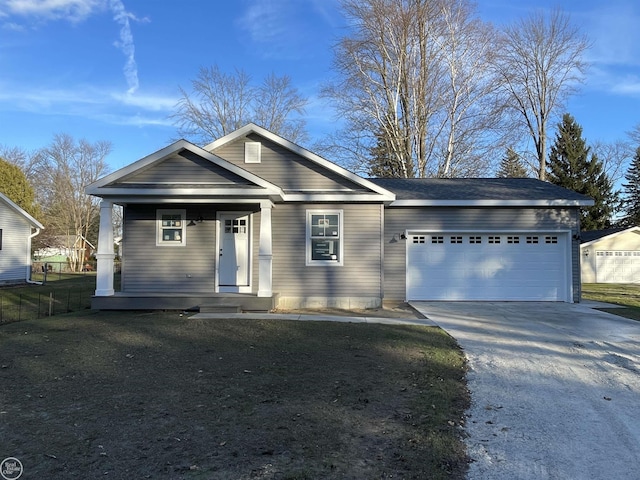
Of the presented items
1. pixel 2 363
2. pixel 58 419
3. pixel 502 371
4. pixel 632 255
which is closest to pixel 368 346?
pixel 502 371

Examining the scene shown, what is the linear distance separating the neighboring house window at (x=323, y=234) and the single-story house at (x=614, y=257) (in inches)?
790

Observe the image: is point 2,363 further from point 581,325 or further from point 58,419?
point 581,325

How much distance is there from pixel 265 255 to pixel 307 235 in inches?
64.8

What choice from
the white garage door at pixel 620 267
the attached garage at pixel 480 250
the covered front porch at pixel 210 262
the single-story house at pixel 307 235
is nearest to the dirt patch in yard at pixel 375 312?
the single-story house at pixel 307 235

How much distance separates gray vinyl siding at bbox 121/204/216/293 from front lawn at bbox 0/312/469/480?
4318 mm

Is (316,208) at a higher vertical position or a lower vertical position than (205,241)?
higher

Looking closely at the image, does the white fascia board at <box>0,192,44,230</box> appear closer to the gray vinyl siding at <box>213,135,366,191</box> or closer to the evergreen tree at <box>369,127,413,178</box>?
the gray vinyl siding at <box>213,135,366,191</box>

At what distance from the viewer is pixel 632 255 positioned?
25.6m

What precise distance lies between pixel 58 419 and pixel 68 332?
4.49 metres

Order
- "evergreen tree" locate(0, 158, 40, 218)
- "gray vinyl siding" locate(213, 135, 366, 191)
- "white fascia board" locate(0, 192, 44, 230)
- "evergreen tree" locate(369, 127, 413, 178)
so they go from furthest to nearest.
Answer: "evergreen tree" locate(0, 158, 40, 218) → "evergreen tree" locate(369, 127, 413, 178) → "white fascia board" locate(0, 192, 44, 230) → "gray vinyl siding" locate(213, 135, 366, 191)

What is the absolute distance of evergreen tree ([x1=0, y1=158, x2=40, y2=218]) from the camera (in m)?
31.3

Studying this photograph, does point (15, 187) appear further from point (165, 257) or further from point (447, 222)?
point (447, 222)

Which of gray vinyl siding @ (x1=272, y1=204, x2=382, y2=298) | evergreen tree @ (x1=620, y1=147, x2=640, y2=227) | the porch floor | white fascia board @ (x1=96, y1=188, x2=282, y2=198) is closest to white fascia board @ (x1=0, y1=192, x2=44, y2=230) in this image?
white fascia board @ (x1=96, y1=188, x2=282, y2=198)

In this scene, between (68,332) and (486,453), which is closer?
(486,453)
